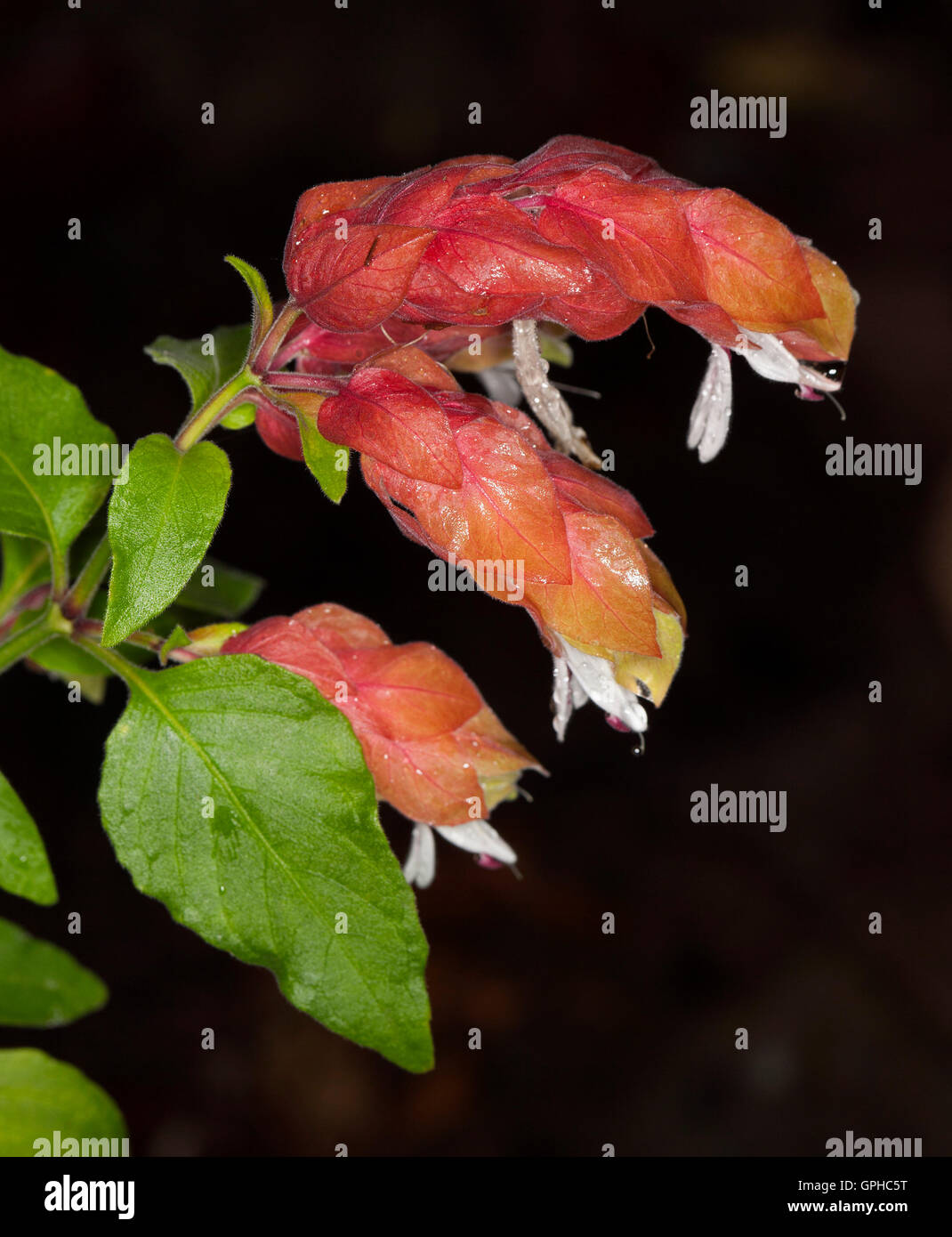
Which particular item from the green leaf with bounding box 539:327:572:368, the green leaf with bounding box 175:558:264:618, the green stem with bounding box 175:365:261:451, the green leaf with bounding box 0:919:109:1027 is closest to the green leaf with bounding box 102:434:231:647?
the green stem with bounding box 175:365:261:451

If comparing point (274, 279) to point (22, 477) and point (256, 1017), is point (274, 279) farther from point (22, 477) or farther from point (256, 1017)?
point (22, 477)

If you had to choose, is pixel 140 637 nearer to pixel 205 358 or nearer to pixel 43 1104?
pixel 205 358

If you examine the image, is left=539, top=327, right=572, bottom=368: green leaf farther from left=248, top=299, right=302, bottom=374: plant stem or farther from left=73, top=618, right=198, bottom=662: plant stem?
left=73, top=618, right=198, bottom=662: plant stem

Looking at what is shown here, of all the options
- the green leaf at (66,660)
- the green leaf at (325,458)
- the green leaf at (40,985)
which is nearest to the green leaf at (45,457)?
the green leaf at (66,660)

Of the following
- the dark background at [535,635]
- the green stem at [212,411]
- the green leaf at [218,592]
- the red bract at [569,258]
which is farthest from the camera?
the dark background at [535,635]

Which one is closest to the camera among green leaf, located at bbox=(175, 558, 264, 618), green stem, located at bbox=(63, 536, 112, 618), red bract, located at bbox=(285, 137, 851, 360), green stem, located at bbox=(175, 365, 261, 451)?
red bract, located at bbox=(285, 137, 851, 360)

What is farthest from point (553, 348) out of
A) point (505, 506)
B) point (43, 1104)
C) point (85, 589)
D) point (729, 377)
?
point (43, 1104)

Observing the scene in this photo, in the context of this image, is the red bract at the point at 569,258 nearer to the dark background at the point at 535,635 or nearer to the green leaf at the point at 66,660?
the green leaf at the point at 66,660
